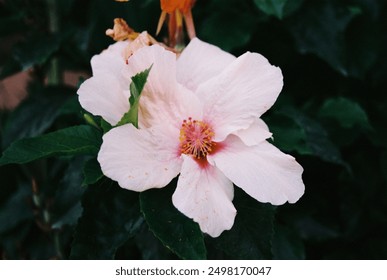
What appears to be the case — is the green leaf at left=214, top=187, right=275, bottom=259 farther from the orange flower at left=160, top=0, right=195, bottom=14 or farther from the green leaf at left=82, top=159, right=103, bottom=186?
the orange flower at left=160, top=0, right=195, bottom=14

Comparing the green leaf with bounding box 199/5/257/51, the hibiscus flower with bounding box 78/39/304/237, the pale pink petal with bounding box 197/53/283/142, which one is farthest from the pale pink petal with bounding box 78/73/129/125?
the green leaf with bounding box 199/5/257/51

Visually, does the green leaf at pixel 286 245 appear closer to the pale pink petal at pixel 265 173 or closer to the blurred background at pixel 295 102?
the blurred background at pixel 295 102

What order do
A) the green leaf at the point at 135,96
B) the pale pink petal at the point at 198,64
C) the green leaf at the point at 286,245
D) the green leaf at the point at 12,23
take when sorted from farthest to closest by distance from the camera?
the green leaf at the point at 12,23 → the green leaf at the point at 286,245 → the pale pink petal at the point at 198,64 → the green leaf at the point at 135,96

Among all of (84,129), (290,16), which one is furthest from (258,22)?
(84,129)

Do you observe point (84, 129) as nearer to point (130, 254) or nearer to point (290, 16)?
point (130, 254)

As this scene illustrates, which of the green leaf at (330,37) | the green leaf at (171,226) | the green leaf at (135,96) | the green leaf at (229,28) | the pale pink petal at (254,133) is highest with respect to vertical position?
the green leaf at (135,96)

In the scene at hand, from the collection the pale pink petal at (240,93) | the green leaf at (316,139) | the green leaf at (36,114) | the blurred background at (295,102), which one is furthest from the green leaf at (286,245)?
the green leaf at (36,114)

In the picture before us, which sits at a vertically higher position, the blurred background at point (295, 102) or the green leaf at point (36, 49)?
the green leaf at point (36, 49)

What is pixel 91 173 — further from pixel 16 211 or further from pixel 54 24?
pixel 54 24
